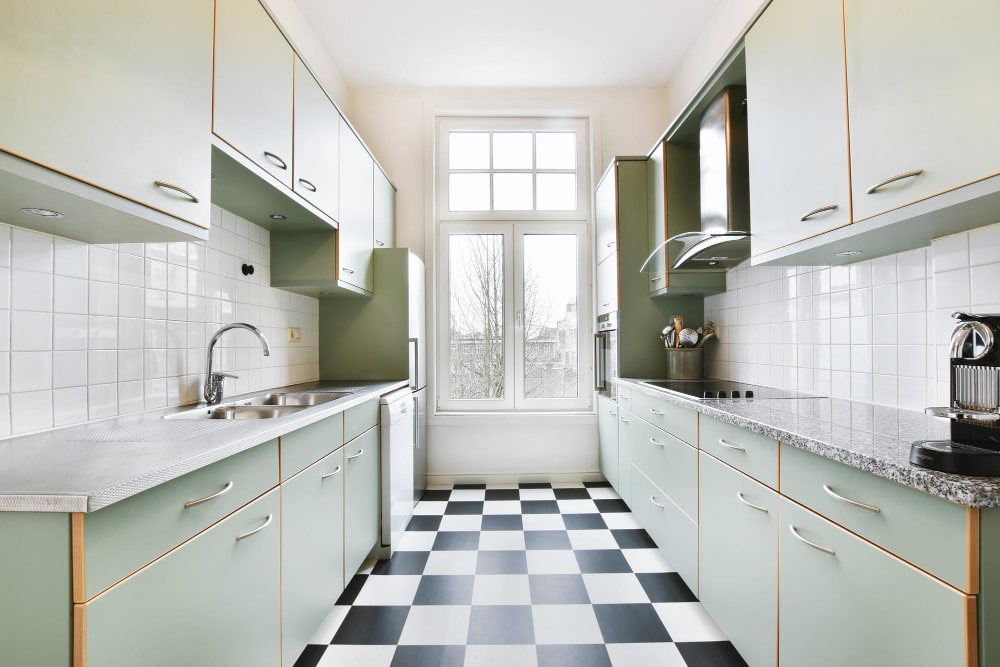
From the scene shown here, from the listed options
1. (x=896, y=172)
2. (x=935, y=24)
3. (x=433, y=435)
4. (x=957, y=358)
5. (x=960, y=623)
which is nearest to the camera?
(x=960, y=623)

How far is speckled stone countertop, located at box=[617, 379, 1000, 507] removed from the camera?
750 mm

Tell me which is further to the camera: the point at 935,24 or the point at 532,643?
the point at 532,643

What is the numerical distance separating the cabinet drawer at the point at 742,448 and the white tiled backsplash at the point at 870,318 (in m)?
0.60

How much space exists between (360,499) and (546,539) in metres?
1.06

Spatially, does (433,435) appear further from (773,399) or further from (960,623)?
(960,623)

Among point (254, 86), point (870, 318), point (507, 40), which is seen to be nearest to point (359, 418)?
point (254, 86)

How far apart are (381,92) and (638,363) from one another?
287 cm

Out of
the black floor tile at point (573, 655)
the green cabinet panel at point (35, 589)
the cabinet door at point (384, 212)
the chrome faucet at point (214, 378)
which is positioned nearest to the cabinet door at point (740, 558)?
the black floor tile at point (573, 655)

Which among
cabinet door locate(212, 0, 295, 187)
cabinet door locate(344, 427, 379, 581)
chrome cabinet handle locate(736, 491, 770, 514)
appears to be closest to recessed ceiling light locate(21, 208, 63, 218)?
cabinet door locate(212, 0, 295, 187)

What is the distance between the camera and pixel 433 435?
3.44 meters

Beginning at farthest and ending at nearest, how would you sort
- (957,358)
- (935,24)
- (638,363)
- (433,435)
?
(433,435) → (638,363) → (935,24) → (957,358)

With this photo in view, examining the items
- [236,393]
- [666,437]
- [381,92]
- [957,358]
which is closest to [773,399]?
[666,437]

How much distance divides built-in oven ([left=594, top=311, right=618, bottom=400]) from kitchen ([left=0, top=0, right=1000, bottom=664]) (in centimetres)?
18

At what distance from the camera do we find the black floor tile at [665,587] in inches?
74.5
